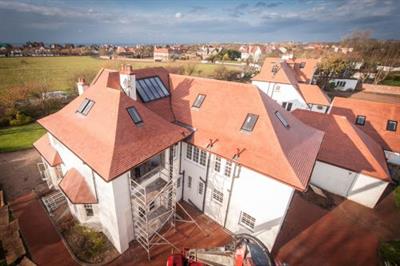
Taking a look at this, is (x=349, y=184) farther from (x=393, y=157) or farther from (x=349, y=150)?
(x=393, y=157)

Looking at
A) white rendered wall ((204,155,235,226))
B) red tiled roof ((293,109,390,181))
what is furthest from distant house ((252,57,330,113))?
white rendered wall ((204,155,235,226))

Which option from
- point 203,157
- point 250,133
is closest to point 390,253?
point 250,133

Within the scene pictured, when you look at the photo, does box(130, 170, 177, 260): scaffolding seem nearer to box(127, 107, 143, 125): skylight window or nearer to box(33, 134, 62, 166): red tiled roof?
box(127, 107, 143, 125): skylight window

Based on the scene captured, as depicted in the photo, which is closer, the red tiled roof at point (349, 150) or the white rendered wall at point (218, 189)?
the white rendered wall at point (218, 189)

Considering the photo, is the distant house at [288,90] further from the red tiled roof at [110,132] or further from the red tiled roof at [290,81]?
the red tiled roof at [110,132]

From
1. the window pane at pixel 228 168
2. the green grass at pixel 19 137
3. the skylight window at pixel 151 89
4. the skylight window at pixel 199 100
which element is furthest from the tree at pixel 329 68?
the green grass at pixel 19 137

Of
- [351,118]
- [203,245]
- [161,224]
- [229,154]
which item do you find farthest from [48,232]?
[351,118]

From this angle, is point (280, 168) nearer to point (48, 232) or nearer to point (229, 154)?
point (229, 154)
